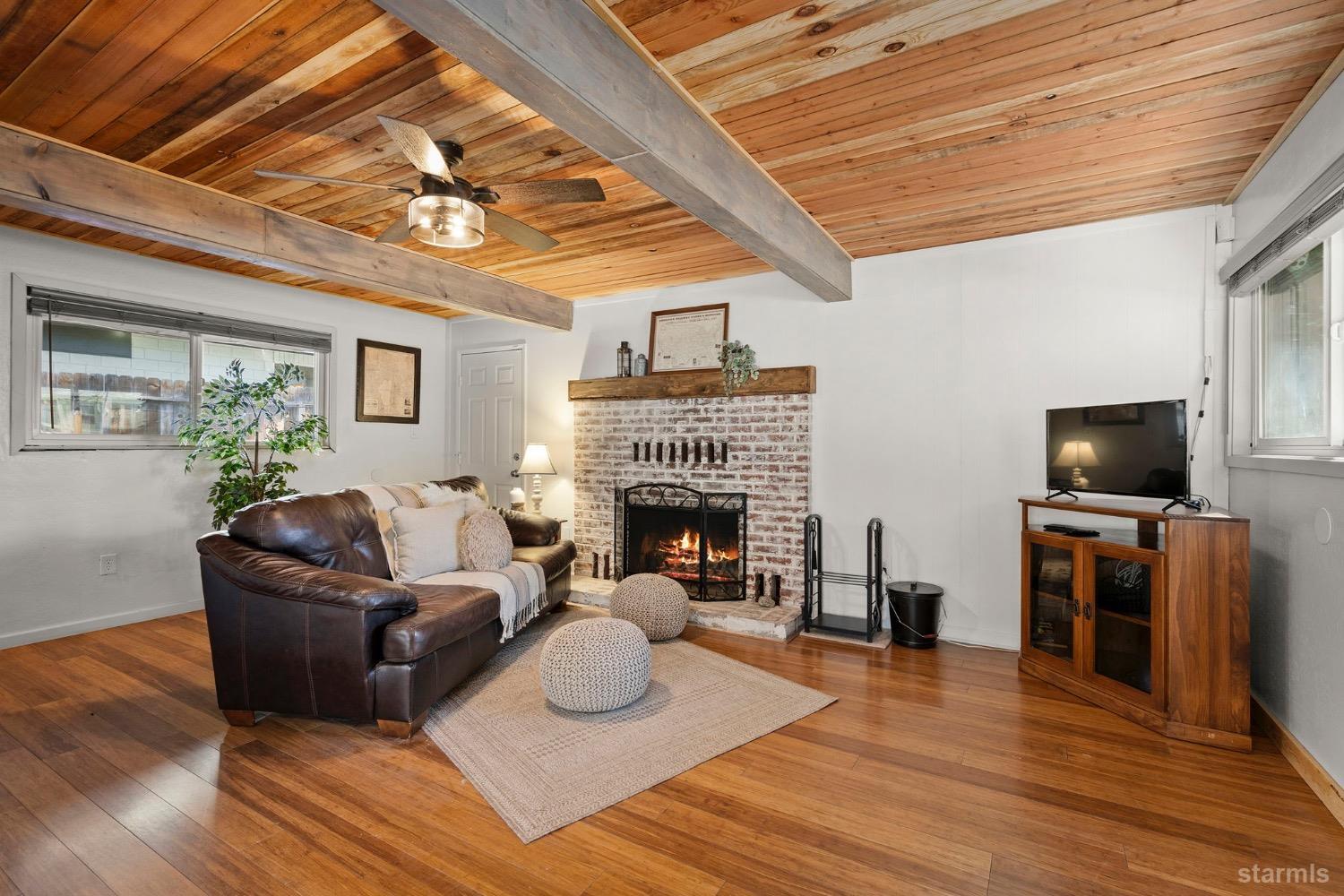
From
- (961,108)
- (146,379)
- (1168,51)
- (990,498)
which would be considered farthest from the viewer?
(146,379)

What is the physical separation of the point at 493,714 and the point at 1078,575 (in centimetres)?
287

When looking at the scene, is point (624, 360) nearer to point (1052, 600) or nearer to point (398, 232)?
point (398, 232)

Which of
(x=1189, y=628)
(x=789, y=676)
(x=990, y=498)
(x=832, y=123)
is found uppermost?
(x=832, y=123)

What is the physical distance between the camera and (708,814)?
214 centimetres

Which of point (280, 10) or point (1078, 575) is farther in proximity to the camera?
point (1078, 575)

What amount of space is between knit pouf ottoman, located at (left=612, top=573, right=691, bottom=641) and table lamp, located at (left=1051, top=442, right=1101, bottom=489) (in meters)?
2.27

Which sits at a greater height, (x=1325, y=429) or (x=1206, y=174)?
(x=1206, y=174)

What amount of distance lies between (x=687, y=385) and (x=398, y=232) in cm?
245

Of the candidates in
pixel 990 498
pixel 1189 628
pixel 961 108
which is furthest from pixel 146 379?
pixel 1189 628

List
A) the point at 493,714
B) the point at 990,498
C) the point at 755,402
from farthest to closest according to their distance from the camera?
the point at 755,402, the point at 990,498, the point at 493,714

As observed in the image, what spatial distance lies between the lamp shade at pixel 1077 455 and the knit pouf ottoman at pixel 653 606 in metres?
2.27

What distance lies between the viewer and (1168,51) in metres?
2.04

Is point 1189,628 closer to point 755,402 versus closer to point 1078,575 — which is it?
point 1078,575

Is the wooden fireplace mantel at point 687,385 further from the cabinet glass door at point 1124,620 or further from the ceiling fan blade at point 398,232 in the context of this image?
the ceiling fan blade at point 398,232
